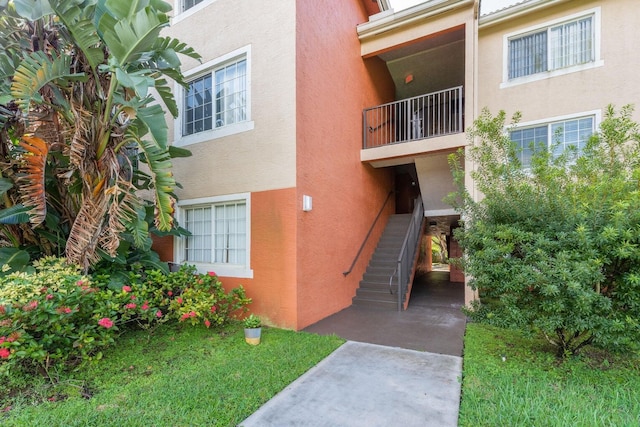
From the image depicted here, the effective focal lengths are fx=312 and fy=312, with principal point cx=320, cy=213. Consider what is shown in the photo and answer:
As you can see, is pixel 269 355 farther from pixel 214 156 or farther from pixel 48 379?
pixel 214 156

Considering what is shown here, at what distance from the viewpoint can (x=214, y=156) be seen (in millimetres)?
7297

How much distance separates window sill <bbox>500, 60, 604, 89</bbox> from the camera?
813cm

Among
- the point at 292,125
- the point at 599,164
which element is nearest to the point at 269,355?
the point at 292,125

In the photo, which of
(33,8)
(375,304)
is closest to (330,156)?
(375,304)

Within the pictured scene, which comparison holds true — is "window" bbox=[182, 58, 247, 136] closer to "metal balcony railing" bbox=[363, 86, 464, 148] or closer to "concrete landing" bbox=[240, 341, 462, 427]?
"metal balcony railing" bbox=[363, 86, 464, 148]

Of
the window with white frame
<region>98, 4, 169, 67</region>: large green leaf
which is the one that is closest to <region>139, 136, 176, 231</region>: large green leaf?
<region>98, 4, 169, 67</region>: large green leaf

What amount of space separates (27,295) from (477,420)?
536cm

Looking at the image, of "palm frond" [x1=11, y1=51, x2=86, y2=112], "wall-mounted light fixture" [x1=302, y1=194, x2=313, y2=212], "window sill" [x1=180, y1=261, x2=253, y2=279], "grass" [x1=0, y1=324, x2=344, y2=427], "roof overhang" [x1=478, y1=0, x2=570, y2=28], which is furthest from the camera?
"roof overhang" [x1=478, y1=0, x2=570, y2=28]

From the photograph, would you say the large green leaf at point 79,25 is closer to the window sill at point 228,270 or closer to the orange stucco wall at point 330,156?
the orange stucco wall at point 330,156

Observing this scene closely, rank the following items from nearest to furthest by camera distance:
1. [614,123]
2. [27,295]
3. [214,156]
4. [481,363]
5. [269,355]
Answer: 1. [27,295]
2. [614,123]
3. [481,363]
4. [269,355]
5. [214,156]

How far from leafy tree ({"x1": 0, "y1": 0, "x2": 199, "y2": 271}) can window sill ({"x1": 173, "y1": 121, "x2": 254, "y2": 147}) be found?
5.37ft

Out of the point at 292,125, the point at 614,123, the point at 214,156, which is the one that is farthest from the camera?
the point at 214,156

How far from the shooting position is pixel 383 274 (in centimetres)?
902

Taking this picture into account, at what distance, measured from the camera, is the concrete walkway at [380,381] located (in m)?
3.28
